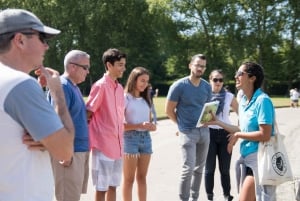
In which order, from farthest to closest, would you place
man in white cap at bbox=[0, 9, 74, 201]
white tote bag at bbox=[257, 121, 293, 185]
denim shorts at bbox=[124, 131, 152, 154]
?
denim shorts at bbox=[124, 131, 152, 154] < white tote bag at bbox=[257, 121, 293, 185] < man in white cap at bbox=[0, 9, 74, 201]

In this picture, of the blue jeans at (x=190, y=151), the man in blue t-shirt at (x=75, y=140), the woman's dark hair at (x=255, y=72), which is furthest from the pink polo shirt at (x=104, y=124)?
the woman's dark hair at (x=255, y=72)

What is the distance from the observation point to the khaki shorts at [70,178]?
4.52m

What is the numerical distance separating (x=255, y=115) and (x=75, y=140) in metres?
1.72

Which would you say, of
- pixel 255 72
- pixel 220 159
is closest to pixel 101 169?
pixel 255 72

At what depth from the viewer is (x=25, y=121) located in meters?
2.17

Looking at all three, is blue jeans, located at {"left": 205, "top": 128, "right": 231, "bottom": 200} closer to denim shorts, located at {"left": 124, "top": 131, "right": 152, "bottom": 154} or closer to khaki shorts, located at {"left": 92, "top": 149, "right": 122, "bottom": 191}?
denim shorts, located at {"left": 124, "top": 131, "right": 152, "bottom": 154}

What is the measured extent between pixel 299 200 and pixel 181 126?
6.88 ft

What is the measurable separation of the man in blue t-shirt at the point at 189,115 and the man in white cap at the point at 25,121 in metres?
4.18

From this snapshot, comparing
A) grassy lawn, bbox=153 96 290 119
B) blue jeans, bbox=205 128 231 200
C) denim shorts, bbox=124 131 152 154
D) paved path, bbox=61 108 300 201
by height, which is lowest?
grassy lawn, bbox=153 96 290 119

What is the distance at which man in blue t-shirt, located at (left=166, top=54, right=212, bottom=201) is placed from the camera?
6.52 metres

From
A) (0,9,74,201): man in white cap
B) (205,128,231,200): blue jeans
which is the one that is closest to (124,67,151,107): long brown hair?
(205,128,231,200): blue jeans

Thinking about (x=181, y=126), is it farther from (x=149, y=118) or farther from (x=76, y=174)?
(x=76, y=174)

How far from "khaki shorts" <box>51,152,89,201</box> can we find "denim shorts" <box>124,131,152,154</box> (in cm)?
139

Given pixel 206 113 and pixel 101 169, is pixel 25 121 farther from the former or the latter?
pixel 206 113
